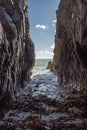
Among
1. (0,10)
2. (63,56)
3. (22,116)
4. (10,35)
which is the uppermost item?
(0,10)

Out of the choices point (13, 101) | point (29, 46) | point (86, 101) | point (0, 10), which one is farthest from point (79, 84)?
point (29, 46)

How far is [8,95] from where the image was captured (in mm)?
23875

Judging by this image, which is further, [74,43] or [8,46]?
[74,43]

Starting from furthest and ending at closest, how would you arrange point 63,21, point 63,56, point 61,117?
point 63,56 → point 63,21 → point 61,117

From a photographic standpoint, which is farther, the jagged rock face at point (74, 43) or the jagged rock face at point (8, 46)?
the jagged rock face at point (74, 43)

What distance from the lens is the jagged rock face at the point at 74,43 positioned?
22.4 m

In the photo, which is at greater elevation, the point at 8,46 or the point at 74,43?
the point at 74,43

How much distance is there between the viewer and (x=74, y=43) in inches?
1110

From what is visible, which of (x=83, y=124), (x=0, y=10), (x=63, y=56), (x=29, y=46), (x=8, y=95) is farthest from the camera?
(x=29, y=46)

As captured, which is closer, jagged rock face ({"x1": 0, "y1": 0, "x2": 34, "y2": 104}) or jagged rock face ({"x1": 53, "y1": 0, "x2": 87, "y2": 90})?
jagged rock face ({"x1": 0, "y1": 0, "x2": 34, "y2": 104})

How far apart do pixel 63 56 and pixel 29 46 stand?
820cm

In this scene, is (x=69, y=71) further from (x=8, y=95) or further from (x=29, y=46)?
(x=8, y=95)

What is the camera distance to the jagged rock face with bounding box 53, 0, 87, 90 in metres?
22.4

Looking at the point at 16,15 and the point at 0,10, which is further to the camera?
the point at 16,15
